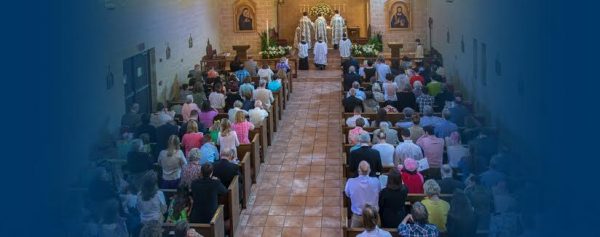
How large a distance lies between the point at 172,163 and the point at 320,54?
50.5 ft

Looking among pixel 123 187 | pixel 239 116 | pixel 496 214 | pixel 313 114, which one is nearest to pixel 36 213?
pixel 123 187

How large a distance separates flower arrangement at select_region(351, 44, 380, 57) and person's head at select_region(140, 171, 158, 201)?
17.2 metres

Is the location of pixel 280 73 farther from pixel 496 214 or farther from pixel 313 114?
pixel 496 214

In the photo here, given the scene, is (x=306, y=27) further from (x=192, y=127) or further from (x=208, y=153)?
(x=208, y=153)

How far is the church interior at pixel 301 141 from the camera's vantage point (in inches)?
363

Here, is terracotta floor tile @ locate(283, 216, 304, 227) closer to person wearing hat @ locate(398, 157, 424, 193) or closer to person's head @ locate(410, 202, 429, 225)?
person wearing hat @ locate(398, 157, 424, 193)

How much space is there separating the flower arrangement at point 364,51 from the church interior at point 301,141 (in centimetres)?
112

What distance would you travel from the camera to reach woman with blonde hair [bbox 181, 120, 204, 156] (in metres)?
12.5

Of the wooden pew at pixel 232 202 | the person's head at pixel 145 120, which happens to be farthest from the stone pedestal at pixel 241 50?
the wooden pew at pixel 232 202

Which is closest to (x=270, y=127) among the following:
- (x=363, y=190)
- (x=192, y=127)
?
Result: (x=192, y=127)

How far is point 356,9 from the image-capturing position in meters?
31.1

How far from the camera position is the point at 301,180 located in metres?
13.9

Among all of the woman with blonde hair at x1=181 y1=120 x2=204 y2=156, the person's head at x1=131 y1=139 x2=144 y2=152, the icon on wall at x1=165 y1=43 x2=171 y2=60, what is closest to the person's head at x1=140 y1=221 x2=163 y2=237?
the person's head at x1=131 y1=139 x2=144 y2=152

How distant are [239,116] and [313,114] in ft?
19.9
